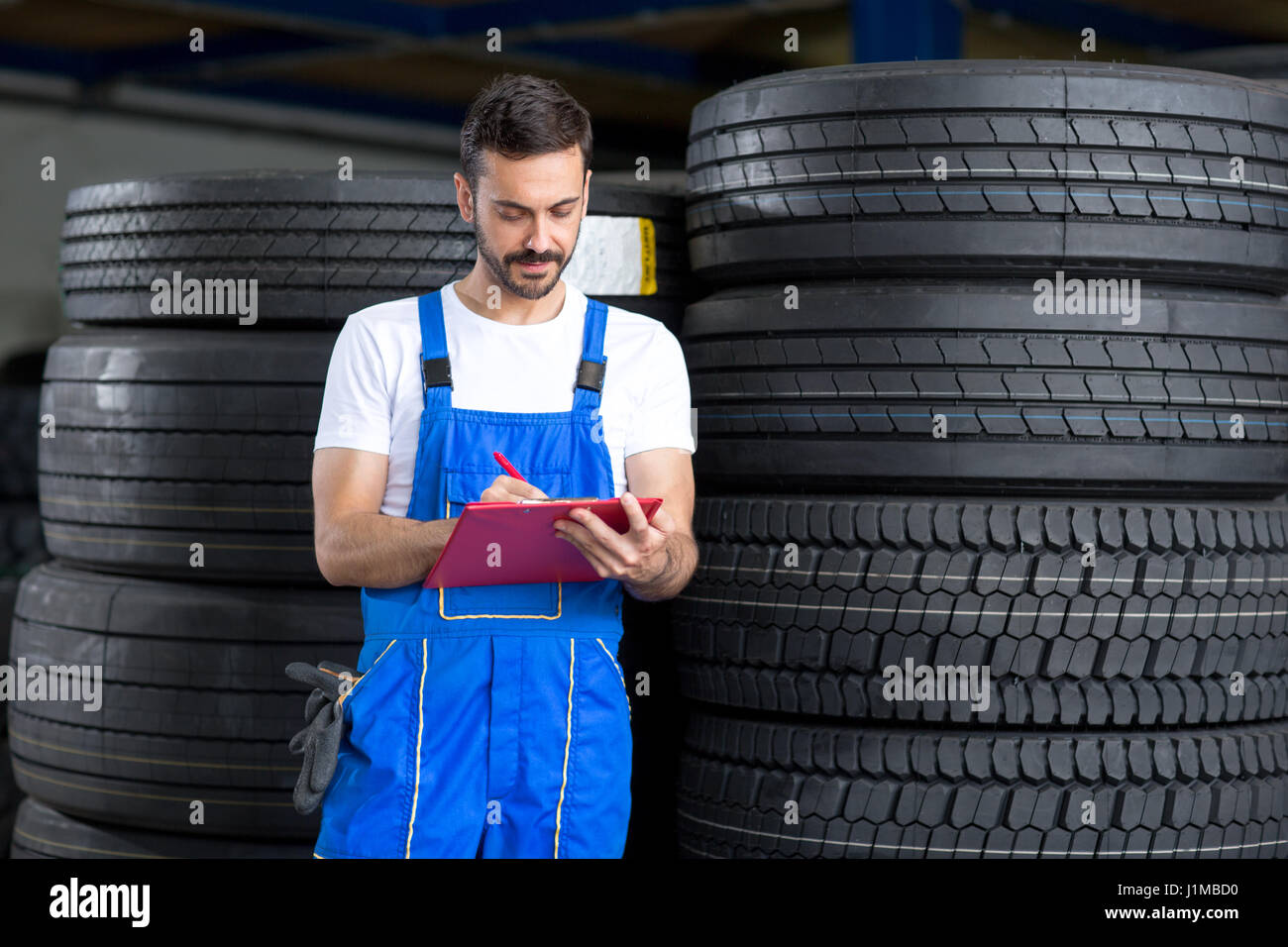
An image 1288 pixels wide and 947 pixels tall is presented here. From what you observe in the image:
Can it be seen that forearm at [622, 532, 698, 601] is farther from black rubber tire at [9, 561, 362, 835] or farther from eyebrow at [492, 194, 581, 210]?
black rubber tire at [9, 561, 362, 835]

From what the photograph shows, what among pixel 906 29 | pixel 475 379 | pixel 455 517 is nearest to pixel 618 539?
pixel 455 517

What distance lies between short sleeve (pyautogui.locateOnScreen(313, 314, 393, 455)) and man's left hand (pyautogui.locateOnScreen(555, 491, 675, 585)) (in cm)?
36

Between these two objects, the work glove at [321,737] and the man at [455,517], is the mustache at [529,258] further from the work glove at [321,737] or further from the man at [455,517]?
the work glove at [321,737]

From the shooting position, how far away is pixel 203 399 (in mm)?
3229

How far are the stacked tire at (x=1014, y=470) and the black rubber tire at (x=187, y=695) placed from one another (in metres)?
0.95

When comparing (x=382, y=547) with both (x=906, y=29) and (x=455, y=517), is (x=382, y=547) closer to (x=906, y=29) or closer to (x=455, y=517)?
(x=455, y=517)

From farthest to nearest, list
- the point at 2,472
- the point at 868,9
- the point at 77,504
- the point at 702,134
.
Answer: the point at 868,9
the point at 2,472
the point at 77,504
the point at 702,134

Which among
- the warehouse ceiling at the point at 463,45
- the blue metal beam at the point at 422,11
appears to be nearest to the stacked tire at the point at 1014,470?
the warehouse ceiling at the point at 463,45

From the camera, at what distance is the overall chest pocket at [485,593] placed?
2.17 m

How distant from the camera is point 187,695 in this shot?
3295 millimetres

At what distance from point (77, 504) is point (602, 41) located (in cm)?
815

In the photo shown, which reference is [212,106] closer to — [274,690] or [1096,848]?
[274,690]

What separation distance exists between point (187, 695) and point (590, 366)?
1.50 m

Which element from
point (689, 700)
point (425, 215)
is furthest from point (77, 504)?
point (689, 700)
